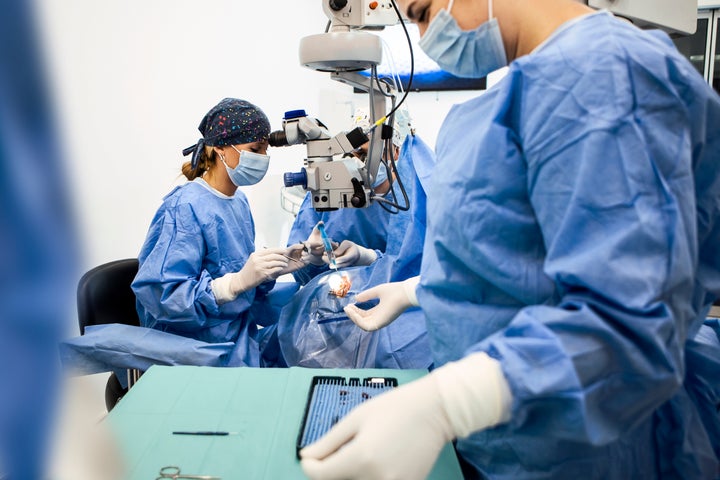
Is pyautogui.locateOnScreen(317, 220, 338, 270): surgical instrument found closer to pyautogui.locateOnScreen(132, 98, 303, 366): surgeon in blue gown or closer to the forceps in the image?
pyautogui.locateOnScreen(132, 98, 303, 366): surgeon in blue gown

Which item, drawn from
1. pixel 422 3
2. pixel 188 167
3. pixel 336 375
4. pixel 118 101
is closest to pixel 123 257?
pixel 188 167

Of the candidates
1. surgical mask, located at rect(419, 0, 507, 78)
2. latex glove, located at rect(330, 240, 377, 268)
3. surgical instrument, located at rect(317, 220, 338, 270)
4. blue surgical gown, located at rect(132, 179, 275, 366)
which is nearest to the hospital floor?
surgical mask, located at rect(419, 0, 507, 78)

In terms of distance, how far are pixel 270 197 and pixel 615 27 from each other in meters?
2.71

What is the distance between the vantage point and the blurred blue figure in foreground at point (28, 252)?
0.33 m

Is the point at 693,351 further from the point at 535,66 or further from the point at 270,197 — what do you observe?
the point at 270,197

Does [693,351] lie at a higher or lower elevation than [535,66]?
lower

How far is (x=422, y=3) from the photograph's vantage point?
2.78ft

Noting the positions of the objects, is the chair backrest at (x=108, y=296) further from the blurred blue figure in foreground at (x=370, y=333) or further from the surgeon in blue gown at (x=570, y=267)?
the surgeon in blue gown at (x=570, y=267)

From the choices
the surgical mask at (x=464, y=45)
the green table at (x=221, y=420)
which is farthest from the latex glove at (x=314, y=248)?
the surgical mask at (x=464, y=45)

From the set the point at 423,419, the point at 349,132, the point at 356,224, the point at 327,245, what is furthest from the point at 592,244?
the point at 356,224

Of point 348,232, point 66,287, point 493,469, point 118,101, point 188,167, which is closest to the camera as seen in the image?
point 66,287

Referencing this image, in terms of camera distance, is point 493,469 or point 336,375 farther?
point 336,375

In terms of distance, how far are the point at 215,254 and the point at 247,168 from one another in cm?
33

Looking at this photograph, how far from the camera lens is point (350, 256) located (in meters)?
1.85
